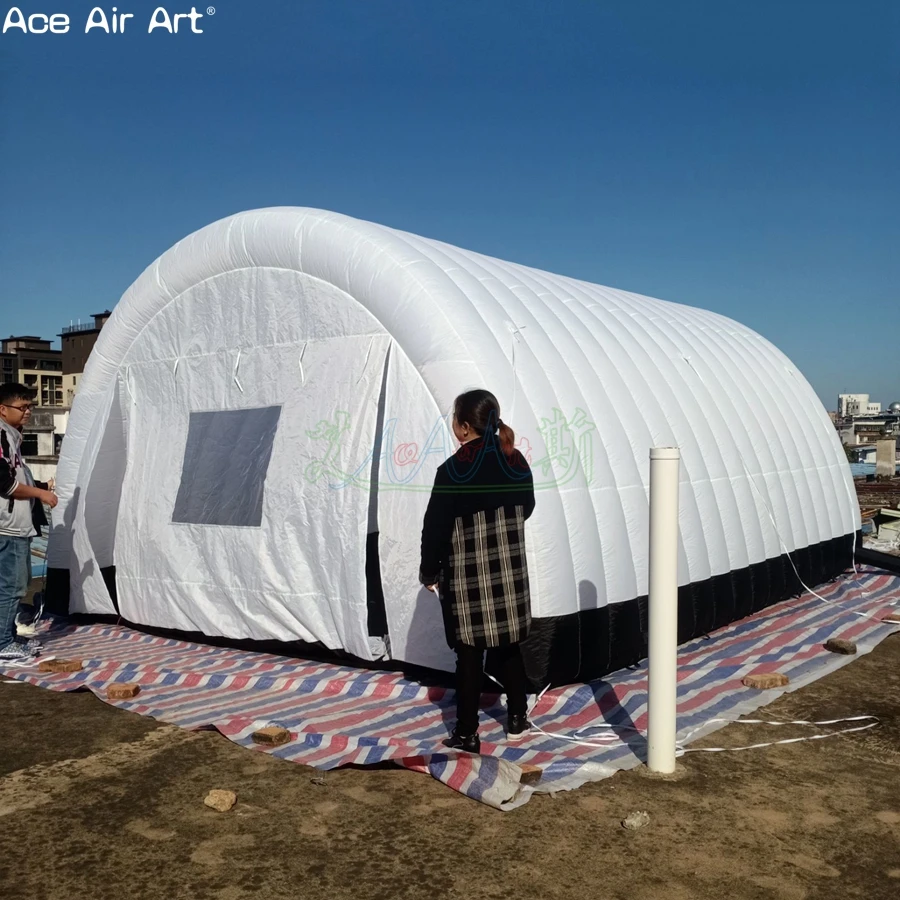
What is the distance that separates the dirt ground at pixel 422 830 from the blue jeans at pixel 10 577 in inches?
72.5

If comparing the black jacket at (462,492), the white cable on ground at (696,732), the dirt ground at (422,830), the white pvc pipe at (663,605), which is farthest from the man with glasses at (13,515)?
the white pvc pipe at (663,605)

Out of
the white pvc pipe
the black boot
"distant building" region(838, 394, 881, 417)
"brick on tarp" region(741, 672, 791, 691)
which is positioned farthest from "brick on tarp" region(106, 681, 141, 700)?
"distant building" region(838, 394, 881, 417)

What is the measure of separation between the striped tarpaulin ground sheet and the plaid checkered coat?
0.63m

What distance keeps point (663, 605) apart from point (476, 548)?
0.91 metres

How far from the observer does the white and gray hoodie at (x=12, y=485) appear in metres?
6.12

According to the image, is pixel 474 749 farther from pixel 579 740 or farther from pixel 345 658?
pixel 345 658

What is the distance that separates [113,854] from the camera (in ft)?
11.4

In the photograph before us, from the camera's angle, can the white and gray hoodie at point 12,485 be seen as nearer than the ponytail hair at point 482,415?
No

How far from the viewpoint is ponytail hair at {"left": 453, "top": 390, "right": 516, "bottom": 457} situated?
4320 millimetres

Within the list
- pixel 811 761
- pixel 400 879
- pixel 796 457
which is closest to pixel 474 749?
pixel 400 879

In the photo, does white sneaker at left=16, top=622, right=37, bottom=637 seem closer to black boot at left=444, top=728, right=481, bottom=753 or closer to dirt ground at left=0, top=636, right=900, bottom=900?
dirt ground at left=0, top=636, right=900, bottom=900

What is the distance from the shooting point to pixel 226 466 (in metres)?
7.01

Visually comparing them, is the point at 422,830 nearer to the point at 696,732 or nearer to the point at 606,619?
the point at 696,732

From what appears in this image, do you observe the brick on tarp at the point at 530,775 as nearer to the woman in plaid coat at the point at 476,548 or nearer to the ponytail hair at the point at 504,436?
the woman in plaid coat at the point at 476,548
